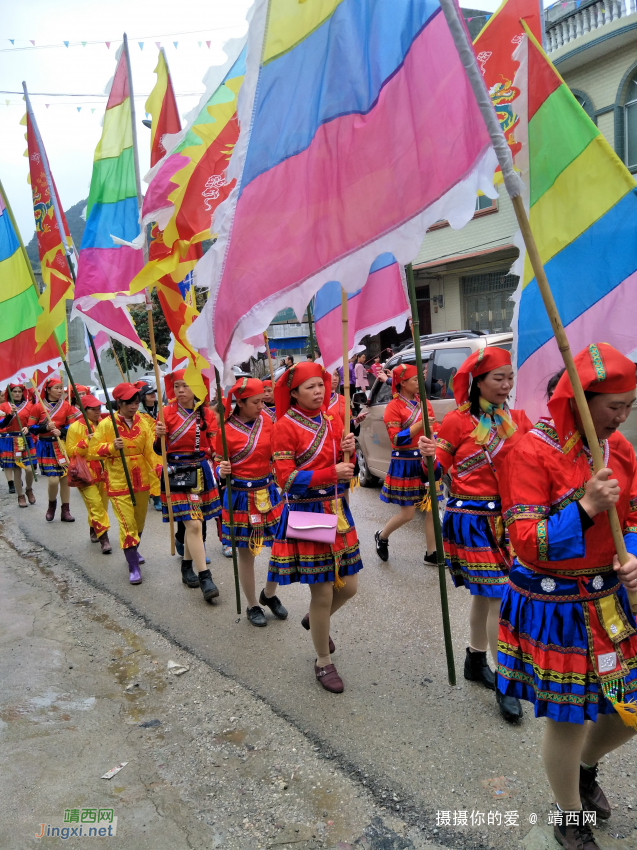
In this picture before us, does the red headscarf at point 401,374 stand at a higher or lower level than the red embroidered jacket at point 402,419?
higher

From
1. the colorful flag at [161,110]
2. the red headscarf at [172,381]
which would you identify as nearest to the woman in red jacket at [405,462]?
the red headscarf at [172,381]

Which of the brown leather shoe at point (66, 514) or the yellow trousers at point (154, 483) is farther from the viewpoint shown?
the brown leather shoe at point (66, 514)

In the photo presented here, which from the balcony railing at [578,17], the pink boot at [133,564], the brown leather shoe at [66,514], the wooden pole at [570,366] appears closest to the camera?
the wooden pole at [570,366]

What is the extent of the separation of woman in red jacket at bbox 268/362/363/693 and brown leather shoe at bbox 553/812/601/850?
160 cm

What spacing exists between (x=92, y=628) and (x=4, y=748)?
1788mm

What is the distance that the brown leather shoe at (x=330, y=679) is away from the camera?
377 cm

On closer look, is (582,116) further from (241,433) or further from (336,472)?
(241,433)

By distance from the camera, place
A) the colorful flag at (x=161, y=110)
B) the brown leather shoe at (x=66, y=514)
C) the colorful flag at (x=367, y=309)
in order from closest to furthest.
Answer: the colorful flag at (x=367, y=309)
the colorful flag at (x=161, y=110)
the brown leather shoe at (x=66, y=514)

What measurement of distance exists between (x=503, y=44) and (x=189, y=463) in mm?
4205

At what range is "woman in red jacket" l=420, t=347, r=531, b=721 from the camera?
3.60m

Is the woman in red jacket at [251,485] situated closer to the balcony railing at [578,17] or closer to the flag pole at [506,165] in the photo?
the flag pole at [506,165]

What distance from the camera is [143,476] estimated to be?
654cm

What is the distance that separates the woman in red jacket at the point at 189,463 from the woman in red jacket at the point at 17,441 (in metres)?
5.40

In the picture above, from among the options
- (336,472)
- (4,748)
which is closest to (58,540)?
(4,748)
